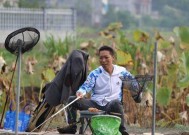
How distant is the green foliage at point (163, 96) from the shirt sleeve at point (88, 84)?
157 inches

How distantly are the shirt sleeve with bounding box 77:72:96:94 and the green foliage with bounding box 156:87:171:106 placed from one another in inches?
157

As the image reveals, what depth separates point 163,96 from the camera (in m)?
14.8

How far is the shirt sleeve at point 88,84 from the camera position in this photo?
10.8m

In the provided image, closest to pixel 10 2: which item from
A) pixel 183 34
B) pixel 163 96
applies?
pixel 183 34

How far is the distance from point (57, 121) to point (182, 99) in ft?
7.51

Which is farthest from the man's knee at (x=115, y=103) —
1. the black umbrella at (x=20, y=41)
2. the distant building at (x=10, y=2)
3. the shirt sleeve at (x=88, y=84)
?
the distant building at (x=10, y=2)

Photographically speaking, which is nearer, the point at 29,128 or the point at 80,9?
the point at 29,128

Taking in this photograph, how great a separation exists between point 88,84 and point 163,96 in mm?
4183

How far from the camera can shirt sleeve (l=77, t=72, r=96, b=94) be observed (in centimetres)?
1076

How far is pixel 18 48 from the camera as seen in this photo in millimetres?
10469

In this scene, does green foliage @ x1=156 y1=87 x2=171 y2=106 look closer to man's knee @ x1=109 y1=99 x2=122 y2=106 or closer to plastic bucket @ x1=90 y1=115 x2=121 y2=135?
man's knee @ x1=109 y1=99 x2=122 y2=106

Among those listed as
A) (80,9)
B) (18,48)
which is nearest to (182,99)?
(18,48)

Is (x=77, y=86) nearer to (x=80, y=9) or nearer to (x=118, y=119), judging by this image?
(x=118, y=119)

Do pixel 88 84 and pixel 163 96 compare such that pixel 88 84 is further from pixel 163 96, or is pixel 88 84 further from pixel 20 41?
pixel 163 96
